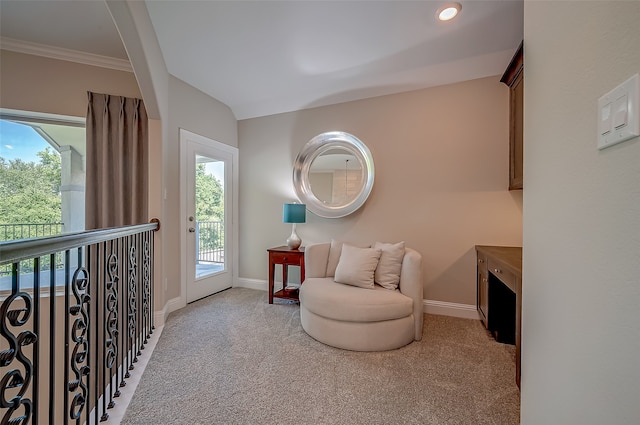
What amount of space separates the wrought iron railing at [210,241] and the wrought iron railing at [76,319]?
901mm

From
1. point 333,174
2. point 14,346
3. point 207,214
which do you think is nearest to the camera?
point 14,346

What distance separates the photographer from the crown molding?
7.83 ft

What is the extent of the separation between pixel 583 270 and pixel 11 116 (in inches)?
164

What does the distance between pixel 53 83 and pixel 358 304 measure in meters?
3.60

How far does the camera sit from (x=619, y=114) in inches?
19.6

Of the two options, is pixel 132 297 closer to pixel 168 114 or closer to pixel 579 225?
pixel 168 114

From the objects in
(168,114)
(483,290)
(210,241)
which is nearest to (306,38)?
(168,114)

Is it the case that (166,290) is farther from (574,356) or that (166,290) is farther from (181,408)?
(574,356)

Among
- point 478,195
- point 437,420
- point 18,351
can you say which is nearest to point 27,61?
point 18,351

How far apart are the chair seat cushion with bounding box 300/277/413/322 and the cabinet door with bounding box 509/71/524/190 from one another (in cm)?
143

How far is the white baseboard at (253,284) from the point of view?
11.9 feet

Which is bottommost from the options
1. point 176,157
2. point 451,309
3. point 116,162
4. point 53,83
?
point 451,309

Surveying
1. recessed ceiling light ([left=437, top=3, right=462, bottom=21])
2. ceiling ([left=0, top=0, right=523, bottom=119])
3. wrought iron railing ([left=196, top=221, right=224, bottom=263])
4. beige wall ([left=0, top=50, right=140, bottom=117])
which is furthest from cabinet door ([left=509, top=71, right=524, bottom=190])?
beige wall ([left=0, top=50, right=140, bottom=117])

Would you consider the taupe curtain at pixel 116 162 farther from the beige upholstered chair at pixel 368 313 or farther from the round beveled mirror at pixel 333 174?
the beige upholstered chair at pixel 368 313
